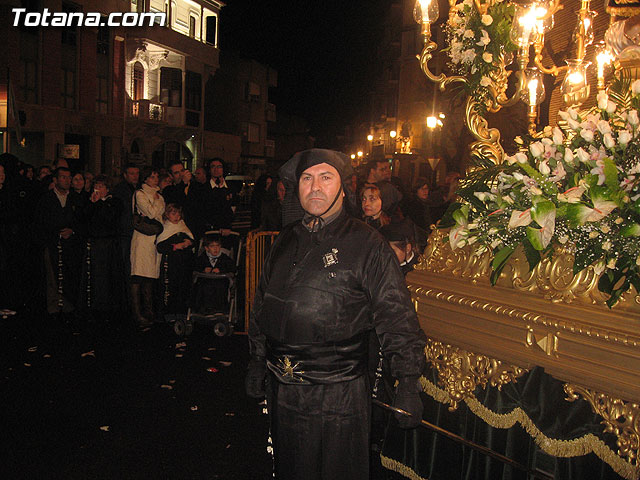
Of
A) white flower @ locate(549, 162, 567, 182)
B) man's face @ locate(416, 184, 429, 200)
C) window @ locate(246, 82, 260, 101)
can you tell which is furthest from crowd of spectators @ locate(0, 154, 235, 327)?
window @ locate(246, 82, 260, 101)

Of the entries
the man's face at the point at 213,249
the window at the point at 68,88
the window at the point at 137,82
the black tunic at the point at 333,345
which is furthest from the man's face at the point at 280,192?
the window at the point at 137,82

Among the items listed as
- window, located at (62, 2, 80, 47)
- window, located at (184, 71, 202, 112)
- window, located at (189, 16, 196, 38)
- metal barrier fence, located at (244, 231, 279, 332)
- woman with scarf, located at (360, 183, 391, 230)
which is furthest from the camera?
window, located at (189, 16, 196, 38)

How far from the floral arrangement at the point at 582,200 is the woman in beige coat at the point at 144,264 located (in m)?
6.45

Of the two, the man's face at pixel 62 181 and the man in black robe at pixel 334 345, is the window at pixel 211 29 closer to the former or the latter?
the man's face at pixel 62 181

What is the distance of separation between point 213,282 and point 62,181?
3015 millimetres

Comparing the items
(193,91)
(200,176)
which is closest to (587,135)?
(200,176)

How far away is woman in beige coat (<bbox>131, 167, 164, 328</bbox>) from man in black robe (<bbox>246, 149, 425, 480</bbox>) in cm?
617

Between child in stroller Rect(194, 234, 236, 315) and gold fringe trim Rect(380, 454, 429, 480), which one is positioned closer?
gold fringe trim Rect(380, 454, 429, 480)

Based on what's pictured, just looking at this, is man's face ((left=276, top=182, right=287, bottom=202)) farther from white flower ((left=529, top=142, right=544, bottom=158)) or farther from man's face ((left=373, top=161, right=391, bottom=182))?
white flower ((left=529, top=142, right=544, bottom=158))

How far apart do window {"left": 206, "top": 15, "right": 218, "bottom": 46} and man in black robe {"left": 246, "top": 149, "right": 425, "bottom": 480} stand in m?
33.4

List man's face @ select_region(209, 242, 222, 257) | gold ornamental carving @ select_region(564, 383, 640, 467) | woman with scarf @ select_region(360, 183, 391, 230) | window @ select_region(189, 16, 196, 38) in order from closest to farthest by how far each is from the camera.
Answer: gold ornamental carving @ select_region(564, 383, 640, 467), woman with scarf @ select_region(360, 183, 391, 230), man's face @ select_region(209, 242, 222, 257), window @ select_region(189, 16, 196, 38)

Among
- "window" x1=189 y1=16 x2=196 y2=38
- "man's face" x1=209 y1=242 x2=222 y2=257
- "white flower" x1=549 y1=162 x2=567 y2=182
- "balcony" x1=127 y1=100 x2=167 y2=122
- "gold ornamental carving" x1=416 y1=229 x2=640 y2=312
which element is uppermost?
"window" x1=189 y1=16 x2=196 y2=38

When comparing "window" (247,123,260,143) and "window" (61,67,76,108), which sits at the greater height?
"window" (247,123,260,143)

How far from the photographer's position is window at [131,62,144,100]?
28.5 metres
